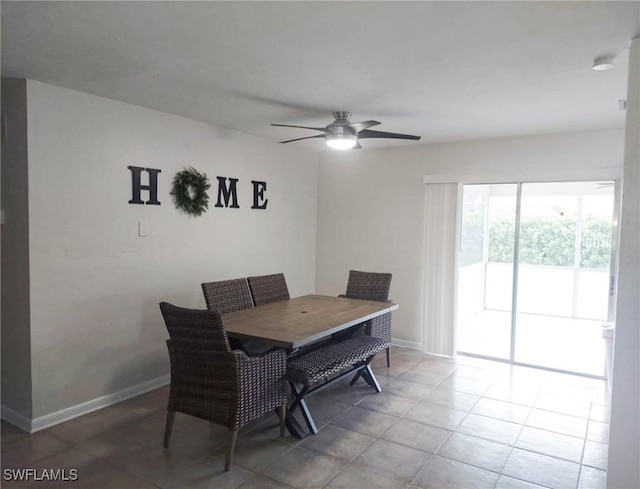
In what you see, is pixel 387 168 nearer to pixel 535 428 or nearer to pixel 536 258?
pixel 536 258

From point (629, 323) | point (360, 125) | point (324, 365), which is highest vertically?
point (360, 125)

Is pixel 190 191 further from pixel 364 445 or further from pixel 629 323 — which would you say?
pixel 629 323

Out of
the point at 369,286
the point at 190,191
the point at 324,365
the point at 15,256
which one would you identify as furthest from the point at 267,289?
the point at 15,256

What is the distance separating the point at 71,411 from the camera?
3.35 metres

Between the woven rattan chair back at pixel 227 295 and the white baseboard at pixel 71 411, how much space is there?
1021 mm

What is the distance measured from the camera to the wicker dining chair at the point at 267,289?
4.09 meters

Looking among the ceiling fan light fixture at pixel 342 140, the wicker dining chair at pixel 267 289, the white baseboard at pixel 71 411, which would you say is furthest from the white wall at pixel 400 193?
the white baseboard at pixel 71 411

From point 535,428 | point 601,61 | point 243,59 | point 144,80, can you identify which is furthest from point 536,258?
point 144,80

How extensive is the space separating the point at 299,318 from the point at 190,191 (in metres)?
1.69

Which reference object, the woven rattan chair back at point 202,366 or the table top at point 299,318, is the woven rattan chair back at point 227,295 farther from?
the woven rattan chair back at point 202,366

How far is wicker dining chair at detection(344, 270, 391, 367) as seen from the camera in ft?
14.1

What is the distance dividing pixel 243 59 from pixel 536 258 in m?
3.80

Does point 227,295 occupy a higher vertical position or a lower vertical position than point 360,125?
lower
